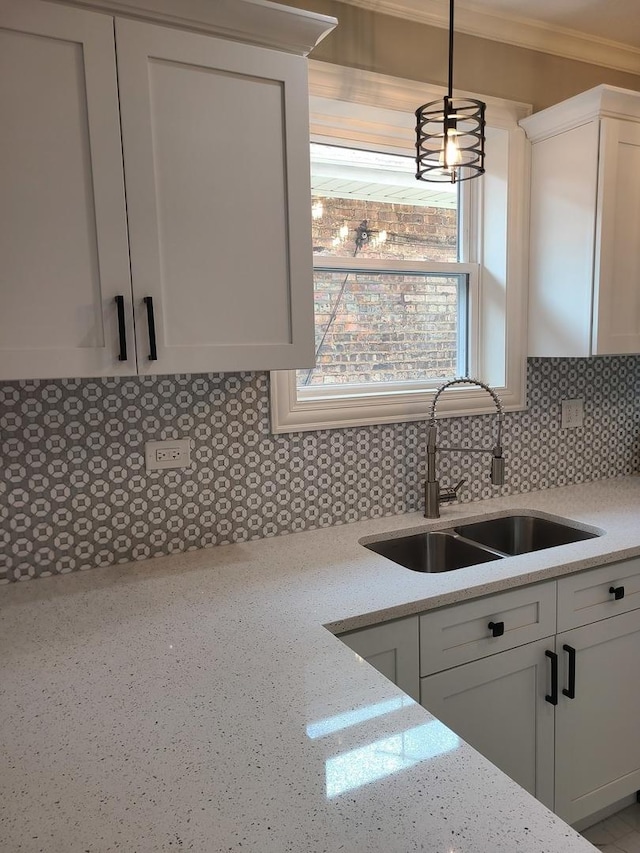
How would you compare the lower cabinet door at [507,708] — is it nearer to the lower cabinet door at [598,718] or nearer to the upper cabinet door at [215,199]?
the lower cabinet door at [598,718]

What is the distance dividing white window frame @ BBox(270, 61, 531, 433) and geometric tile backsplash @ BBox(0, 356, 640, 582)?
0.06m

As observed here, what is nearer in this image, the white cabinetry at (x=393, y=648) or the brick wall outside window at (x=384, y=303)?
the white cabinetry at (x=393, y=648)

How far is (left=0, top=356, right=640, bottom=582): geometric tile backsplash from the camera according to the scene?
1584mm

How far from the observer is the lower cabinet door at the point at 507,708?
1.52m

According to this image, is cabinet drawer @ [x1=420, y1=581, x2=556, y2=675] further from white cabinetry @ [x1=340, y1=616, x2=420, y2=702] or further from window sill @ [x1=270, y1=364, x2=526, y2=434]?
window sill @ [x1=270, y1=364, x2=526, y2=434]

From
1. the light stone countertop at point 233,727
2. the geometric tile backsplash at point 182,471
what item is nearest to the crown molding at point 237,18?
the geometric tile backsplash at point 182,471

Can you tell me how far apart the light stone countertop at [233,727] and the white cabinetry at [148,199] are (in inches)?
22.4

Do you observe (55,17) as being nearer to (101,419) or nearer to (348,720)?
(101,419)

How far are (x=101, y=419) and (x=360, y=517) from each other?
3.02 feet

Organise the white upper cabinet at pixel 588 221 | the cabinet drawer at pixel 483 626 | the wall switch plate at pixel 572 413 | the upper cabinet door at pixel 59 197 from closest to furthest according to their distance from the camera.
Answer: the upper cabinet door at pixel 59 197
the cabinet drawer at pixel 483 626
the white upper cabinet at pixel 588 221
the wall switch plate at pixel 572 413

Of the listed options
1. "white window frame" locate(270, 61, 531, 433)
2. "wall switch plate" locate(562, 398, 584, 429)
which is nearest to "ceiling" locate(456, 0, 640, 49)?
"white window frame" locate(270, 61, 531, 433)

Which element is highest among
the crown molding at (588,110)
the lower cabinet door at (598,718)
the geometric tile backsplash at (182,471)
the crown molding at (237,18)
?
the crown molding at (588,110)

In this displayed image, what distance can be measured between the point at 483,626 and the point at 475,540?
1.97ft

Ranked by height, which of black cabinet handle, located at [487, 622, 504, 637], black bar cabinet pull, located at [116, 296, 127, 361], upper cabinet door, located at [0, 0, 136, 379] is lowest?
black cabinet handle, located at [487, 622, 504, 637]
